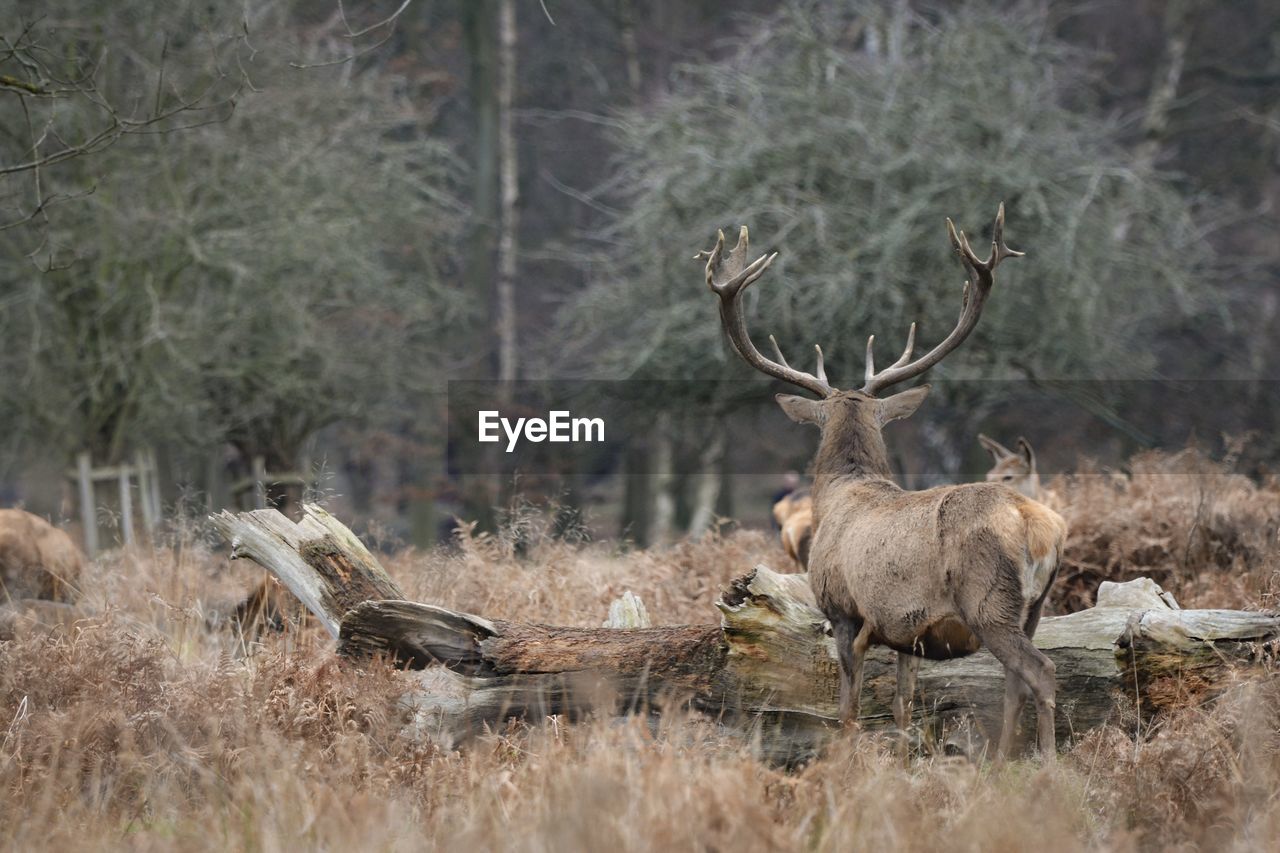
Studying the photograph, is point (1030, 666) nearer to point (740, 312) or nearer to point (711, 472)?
point (740, 312)

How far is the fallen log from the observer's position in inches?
241

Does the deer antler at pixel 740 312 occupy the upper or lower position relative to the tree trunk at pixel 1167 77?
lower

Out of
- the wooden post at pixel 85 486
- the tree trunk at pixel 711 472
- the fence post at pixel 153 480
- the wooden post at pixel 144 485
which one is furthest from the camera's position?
the tree trunk at pixel 711 472

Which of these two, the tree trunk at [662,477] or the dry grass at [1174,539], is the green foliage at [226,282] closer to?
the tree trunk at [662,477]

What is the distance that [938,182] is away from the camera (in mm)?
16922

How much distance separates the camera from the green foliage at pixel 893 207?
55.0 ft

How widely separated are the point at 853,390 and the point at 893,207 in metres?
10.3

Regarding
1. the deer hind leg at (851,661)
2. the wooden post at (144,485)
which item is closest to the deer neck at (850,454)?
the deer hind leg at (851,661)

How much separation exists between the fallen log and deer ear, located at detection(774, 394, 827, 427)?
1.31m

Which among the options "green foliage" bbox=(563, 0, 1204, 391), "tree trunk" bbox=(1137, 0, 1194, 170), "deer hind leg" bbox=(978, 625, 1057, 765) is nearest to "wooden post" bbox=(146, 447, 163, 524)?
"green foliage" bbox=(563, 0, 1204, 391)

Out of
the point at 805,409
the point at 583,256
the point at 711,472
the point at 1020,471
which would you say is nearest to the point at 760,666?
the point at 805,409

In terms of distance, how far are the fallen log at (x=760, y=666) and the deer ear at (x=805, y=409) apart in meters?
1.31

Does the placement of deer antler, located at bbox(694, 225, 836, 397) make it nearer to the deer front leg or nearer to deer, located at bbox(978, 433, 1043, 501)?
the deer front leg

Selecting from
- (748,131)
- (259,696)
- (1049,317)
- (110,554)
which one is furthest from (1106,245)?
(259,696)
